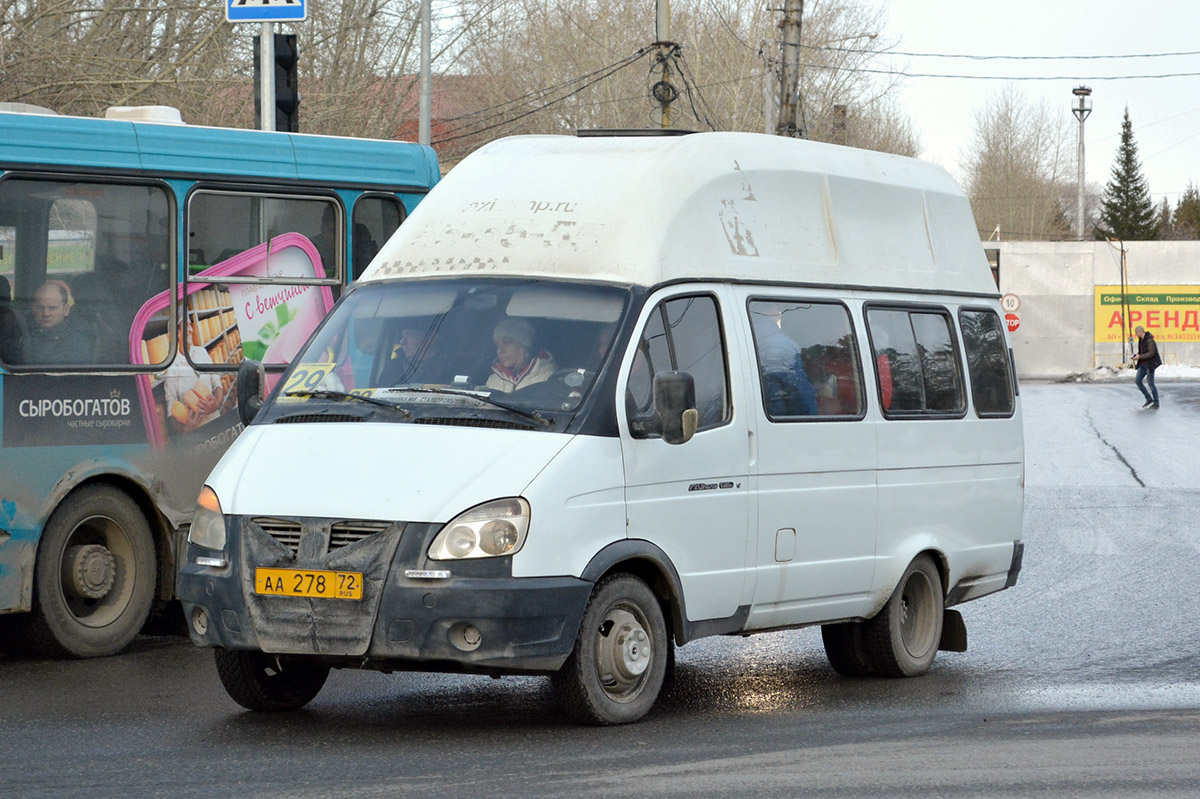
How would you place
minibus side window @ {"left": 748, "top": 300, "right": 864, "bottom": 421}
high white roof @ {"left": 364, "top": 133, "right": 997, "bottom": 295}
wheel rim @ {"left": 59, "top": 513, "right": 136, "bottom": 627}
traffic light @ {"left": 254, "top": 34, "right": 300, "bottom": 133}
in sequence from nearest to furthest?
high white roof @ {"left": 364, "top": 133, "right": 997, "bottom": 295} → minibus side window @ {"left": 748, "top": 300, "right": 864, "bottom": 421} → wheel rim @ {"left": 59, "top": 513, "right": 136, "bottom": 627} → traffic light @ {"left": 254, "top": 34, "right": 300, "bottom": 133}

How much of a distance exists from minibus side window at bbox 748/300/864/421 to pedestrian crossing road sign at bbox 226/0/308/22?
7027 mm

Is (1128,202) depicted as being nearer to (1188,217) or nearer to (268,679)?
(1188,217)

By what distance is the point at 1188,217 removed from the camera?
103 m

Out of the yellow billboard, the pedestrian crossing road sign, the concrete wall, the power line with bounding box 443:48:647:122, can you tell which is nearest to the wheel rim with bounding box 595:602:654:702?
the pedestrian crossing road sign

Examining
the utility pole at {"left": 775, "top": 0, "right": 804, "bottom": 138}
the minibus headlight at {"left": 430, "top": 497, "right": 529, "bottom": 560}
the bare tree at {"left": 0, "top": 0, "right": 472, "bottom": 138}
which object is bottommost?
the minibus headlight at {"left": 430, "top": 497, "right": 529, "bottom": 560}

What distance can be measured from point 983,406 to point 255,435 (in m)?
4.33

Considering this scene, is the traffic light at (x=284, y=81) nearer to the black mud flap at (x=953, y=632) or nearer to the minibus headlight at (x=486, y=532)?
the black mud flap at (x=953, y=632)

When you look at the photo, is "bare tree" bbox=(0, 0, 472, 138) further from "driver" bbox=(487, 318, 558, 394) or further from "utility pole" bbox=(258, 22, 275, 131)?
"driver" bbox=(487, 318, 558, 394)

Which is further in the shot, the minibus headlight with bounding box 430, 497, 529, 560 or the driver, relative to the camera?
the driver

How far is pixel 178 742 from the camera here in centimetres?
693

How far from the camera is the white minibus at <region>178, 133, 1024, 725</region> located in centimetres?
683

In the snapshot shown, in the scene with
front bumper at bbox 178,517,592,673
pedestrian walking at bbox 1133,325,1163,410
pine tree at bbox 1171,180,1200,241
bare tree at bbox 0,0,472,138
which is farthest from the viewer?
pine tree at bbox 1171,180,1200,241

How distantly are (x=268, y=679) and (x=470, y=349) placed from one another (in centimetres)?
166

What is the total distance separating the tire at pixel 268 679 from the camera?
7.46m
